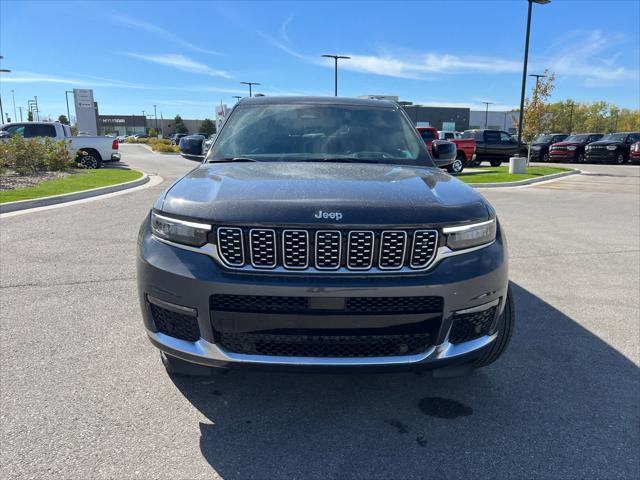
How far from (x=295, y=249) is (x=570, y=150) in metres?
30.2

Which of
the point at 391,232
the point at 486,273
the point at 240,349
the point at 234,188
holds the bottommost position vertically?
the point at 240,349

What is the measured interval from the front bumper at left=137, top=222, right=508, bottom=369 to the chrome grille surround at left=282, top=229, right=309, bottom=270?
0.07 metres

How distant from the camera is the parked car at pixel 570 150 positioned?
2775cm

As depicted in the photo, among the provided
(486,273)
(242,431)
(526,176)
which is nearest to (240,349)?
(242,431)

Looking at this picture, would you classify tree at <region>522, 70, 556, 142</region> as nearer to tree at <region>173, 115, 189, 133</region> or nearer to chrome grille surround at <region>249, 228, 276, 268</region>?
chrome grille surround at <region>249, 228, 276, 268</region>

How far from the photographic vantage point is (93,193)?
11.3 m

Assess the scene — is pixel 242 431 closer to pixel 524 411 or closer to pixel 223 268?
pixel 223 268

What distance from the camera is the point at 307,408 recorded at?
2.69m

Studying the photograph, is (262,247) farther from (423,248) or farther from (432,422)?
(432,422)

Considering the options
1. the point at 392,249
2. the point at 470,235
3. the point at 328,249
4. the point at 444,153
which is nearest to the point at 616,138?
the point at 444,153

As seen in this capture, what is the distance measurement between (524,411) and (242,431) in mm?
1594

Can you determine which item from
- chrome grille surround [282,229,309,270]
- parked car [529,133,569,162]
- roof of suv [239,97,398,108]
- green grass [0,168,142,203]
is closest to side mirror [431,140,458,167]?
roof of suv [239,97,398,108]

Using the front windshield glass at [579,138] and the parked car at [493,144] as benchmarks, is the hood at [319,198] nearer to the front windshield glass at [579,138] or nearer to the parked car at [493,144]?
the parked car at [493,144]

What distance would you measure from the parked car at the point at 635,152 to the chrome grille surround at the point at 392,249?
92.9ft
